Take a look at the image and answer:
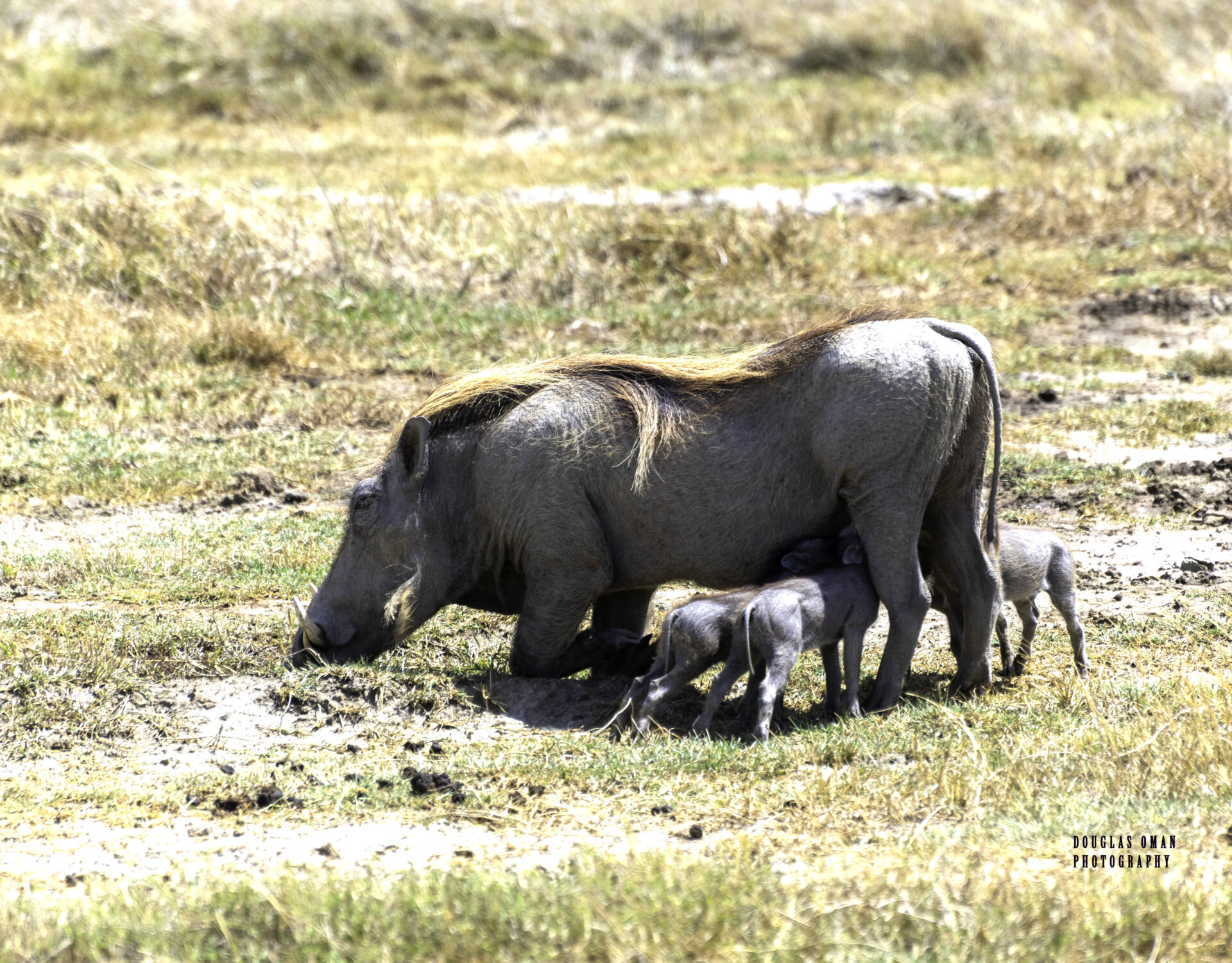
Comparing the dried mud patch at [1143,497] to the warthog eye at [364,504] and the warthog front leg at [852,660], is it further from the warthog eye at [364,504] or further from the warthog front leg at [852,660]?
the warthog eye at [364,504]

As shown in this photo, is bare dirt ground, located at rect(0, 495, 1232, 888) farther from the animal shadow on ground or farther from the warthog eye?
the warthog eye

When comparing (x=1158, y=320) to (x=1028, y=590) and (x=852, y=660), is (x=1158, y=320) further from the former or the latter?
(x=852, y=660)

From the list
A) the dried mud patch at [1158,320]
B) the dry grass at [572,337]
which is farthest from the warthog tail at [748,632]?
the dried mud patch at [1158,320]

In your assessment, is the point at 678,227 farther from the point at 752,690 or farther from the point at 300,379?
the point at 752,690

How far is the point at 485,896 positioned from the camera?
11.0 ft

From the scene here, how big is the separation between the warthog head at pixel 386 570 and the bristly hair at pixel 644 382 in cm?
23

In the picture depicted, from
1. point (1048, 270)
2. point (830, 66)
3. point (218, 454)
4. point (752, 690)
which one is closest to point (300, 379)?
point (218, 454)

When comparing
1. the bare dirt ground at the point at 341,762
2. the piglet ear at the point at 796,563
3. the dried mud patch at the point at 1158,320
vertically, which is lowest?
the dried mud patch at the point at 1158,320

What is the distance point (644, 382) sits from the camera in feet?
17.6

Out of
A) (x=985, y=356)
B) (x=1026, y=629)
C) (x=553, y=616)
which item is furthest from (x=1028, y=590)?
(x=553, y=616)

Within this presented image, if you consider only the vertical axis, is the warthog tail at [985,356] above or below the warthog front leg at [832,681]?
above

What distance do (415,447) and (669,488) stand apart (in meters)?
0.94

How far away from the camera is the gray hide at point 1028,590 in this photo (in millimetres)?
5367

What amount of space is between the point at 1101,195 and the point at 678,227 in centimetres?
448
